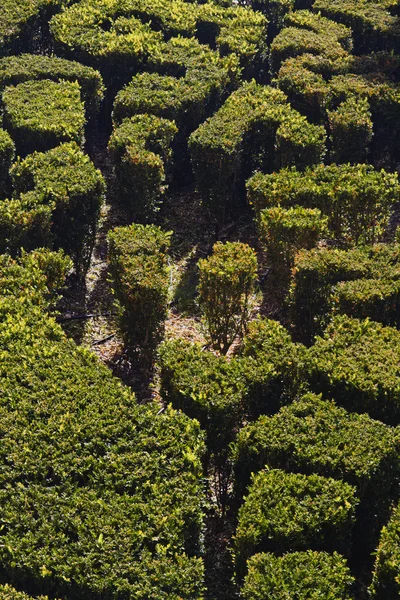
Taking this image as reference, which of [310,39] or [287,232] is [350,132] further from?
[310,39]

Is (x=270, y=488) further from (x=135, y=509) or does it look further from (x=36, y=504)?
(x=36, y=504)

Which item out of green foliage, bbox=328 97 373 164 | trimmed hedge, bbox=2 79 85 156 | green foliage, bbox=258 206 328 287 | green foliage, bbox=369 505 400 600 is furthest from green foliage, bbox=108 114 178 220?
green foliage, bbox=369 505 400 600

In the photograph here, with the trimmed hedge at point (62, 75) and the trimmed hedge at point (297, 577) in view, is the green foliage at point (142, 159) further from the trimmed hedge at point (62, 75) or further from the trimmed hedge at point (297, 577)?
the trimmed hedge at point (297, 577)

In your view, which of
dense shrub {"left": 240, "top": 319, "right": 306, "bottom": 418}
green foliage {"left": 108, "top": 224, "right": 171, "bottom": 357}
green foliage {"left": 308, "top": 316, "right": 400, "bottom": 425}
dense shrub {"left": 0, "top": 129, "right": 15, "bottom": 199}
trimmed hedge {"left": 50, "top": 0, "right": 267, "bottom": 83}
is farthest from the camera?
trimmed hedge {"left": 50, "top": 0, "right": 267, "bottom": 83}

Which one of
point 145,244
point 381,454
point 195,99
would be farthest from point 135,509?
point 195,99

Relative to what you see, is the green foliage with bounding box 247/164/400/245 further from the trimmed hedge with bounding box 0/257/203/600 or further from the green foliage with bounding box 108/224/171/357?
the trimmed hedge with bounding box 0/257/203/600

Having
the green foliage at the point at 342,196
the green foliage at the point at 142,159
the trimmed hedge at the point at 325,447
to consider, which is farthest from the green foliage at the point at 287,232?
the trimmed hedge at the point at 325,447
